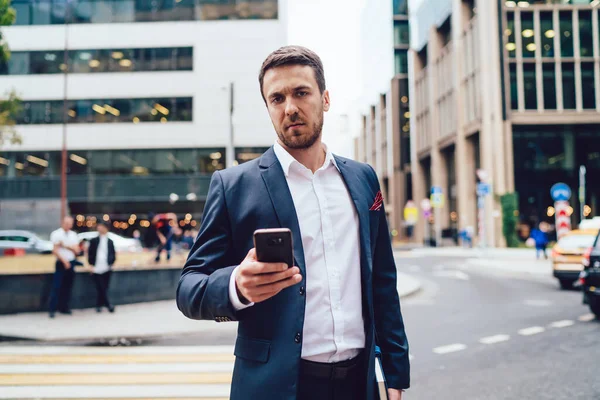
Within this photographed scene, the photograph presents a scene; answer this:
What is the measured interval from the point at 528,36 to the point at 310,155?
1774 inches

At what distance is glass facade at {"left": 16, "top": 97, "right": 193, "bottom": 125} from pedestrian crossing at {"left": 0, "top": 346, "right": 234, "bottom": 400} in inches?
1283

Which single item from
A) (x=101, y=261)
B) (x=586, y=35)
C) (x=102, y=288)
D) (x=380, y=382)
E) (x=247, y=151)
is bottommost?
(x=102, y=288)

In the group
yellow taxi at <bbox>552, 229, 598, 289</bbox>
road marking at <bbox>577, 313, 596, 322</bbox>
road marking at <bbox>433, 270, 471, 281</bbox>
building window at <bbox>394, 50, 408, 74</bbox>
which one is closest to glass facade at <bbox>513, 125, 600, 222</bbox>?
road marking at <bbox>433, 270, 471, 281</bbox>

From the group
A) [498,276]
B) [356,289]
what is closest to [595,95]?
[498,276]

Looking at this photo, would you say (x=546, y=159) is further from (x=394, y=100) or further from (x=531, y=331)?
(x=531, y=331)

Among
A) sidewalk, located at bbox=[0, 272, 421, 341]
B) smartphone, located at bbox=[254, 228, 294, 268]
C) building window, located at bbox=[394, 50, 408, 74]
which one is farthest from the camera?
→ building window, located at bbox=[394, 50, 408, 74]

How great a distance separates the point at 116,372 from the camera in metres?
6.30

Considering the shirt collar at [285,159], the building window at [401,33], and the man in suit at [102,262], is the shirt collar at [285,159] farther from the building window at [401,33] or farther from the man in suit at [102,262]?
the building window at [401,33]

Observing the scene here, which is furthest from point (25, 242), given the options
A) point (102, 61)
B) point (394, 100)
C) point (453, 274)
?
point (394, 100)

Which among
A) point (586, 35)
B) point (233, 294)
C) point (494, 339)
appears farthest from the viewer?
point (586, 35)

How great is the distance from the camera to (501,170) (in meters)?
40.0

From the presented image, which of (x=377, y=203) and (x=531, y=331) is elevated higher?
(x=377, y=203)

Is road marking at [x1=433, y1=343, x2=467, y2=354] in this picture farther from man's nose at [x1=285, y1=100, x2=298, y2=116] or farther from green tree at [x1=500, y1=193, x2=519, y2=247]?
green tree at [x1=500, y1=193, x2=519, y2=247]

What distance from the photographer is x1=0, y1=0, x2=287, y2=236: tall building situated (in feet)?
126
